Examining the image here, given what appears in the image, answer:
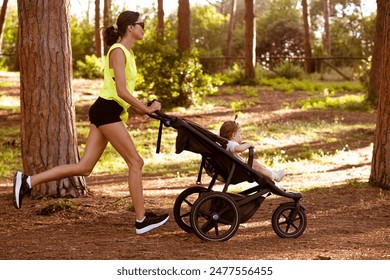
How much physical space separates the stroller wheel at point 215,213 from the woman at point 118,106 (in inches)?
22.8

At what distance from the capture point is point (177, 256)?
21.2 ft

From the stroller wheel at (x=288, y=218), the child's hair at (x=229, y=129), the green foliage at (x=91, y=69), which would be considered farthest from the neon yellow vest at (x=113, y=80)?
the green foliage at (x=91, y=69)

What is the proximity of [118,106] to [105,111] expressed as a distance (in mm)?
125

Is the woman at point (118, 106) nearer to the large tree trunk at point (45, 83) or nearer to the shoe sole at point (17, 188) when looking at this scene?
the shoe sole at point (17, 188)

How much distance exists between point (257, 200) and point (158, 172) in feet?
23.1

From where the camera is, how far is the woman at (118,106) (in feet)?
22.3

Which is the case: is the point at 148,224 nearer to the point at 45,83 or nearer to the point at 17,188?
the point at 17,188

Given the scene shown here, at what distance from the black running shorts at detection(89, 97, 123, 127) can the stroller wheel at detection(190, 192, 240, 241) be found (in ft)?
3.40

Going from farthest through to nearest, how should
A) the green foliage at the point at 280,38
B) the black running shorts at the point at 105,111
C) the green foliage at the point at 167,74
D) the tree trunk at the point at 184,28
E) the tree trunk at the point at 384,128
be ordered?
the green foliage at the point at 280,38
the tree trunk at the point at 184,28
the green foliage at the point at 167,74
the tree trunk at the point at 384,128
the black running shorts at the point at 105,111

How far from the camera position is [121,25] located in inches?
275

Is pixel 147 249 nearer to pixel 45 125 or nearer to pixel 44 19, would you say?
pixel 45 125

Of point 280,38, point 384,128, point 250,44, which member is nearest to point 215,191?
point 384,128
